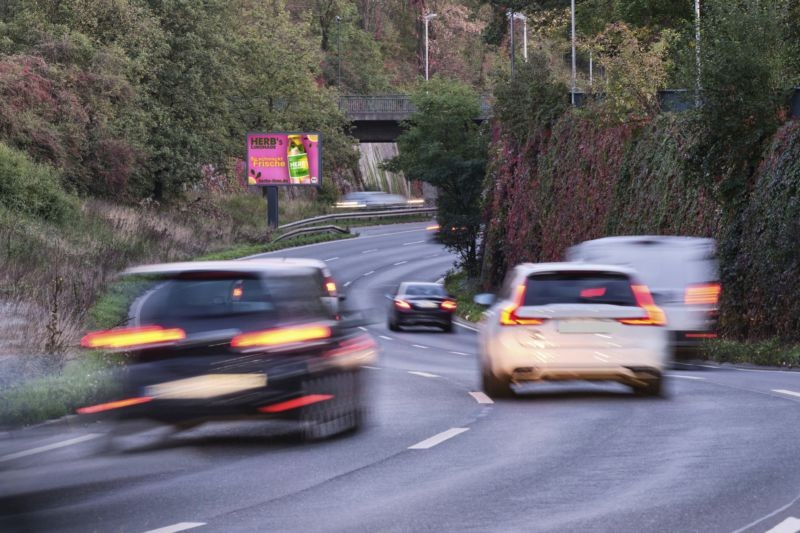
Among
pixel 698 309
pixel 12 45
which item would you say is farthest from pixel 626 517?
pixel 12 45

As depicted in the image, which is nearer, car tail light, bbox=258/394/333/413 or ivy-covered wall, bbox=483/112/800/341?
car tail light, bbox=258/394/333/413

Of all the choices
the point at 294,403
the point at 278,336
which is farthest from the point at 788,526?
the point at 278,336

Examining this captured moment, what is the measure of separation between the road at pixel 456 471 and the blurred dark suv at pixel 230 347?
1.34ft

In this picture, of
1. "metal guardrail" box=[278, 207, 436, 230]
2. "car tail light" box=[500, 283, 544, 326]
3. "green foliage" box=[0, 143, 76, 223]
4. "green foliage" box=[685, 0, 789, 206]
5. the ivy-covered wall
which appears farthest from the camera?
"metal guardrail" box=[278, 207, 436, 230]

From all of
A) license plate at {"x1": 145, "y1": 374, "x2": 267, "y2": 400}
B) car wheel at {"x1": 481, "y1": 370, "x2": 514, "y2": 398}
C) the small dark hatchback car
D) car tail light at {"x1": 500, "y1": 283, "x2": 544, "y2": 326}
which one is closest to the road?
car wheel at {"x1": 481, "y1": 370, "x2": 514, "y2": 398}

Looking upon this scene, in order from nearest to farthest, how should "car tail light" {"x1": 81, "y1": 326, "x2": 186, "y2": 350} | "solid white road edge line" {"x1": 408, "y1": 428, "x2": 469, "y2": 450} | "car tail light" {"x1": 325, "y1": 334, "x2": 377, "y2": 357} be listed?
"car tail light" {"x1": 81, "y1": 326, "x2": 186, "y2": 350} → "solid white road edge line" {"x1": 408, "y1": 428, "x2": 469, "y2": 450} → "car tail light" {"x1": 325, "y1": 334, "x2": 377, "y2": 357}

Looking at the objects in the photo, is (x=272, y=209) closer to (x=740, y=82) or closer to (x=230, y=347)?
(x=740, y=82)

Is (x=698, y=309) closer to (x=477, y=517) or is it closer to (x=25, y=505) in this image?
(x=477, y=517)

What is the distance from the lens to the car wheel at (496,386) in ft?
52.8

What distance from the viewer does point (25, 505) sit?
248 inches

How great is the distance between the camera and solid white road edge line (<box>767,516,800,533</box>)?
314 inches

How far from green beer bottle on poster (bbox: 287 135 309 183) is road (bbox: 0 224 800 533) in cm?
5969

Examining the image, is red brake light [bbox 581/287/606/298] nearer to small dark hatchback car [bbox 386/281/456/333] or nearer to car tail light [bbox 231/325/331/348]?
car tail light [bbox 231/325/331/348]

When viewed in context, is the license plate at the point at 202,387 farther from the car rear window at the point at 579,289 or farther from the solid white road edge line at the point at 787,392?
the solid white road edge line at the point at 787,392
